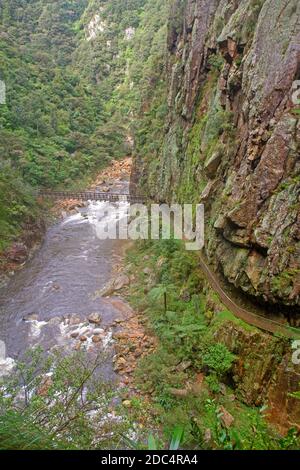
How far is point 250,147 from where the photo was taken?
34.0 feet

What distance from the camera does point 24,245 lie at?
2148cm

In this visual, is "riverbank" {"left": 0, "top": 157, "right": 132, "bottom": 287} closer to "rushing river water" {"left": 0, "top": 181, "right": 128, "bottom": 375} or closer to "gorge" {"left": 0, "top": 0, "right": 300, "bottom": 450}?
"gorge" {"left": 0, "top": 0, "right": 300, "bottom": 450}

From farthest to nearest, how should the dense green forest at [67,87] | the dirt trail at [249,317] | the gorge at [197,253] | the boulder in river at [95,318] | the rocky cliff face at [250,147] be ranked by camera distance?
the dense green forest at [67,87] → the boulder in river at [95,318] → the rocky cliff face at [250,147] → the gorge at [197,253] → the dirt trail at [249,317]

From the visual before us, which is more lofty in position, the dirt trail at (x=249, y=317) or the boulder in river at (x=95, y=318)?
the dirt trail at (x=249, y=317)

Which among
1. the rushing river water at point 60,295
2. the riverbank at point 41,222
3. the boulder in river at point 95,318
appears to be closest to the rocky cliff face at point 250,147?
the boulder in river at point 95,318

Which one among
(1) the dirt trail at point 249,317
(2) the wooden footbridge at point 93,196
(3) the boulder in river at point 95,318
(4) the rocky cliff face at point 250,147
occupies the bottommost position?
(3) the boulder in river at point 95,318

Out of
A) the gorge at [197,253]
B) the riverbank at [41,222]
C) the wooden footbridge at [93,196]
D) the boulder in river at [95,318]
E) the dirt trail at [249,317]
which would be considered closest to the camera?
the dirt trail at [249,317]

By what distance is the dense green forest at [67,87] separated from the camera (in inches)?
1131

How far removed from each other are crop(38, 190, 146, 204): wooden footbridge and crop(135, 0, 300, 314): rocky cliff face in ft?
30.4

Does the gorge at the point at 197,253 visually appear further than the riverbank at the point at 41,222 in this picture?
No

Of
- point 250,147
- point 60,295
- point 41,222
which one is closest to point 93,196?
point 41,222

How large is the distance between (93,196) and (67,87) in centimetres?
2461

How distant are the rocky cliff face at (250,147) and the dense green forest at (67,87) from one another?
12.6 meters

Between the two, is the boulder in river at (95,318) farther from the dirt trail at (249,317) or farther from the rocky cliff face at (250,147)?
the rocky cliff face at (250,147)
